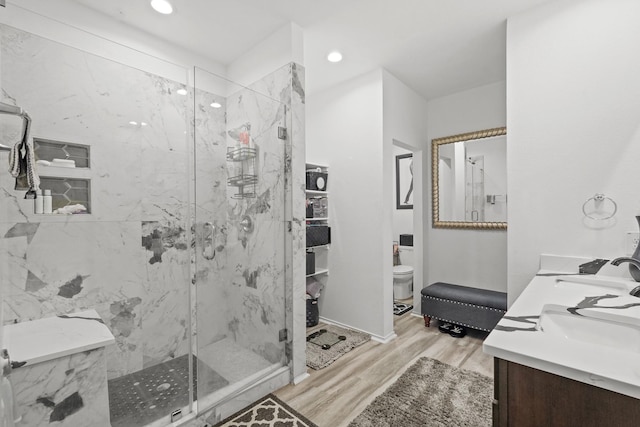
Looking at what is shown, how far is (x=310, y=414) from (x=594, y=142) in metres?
2.42

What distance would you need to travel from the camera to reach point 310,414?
1829 mm

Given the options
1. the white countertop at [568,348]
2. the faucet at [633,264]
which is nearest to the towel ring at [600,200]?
the faucet at [633,264]

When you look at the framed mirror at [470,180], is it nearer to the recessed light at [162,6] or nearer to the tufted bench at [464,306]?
the tufted bench at [464,306]

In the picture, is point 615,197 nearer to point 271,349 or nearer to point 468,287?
point 468,287

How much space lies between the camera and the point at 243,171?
2.12 meters

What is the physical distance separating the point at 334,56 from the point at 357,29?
0.42 metres

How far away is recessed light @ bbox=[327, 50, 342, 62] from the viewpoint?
267cm

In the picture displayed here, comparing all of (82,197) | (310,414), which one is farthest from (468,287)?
(82,197)

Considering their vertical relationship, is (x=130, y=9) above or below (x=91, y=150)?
above

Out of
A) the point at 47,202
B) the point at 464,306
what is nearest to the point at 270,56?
the point at 47,202

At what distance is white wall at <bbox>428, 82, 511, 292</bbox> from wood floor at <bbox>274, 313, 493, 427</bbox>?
0.64 metres

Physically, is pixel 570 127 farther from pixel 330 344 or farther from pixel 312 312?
pixel 312 312

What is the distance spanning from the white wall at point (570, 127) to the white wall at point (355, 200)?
1139 millimetres

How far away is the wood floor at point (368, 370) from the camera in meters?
1.90
